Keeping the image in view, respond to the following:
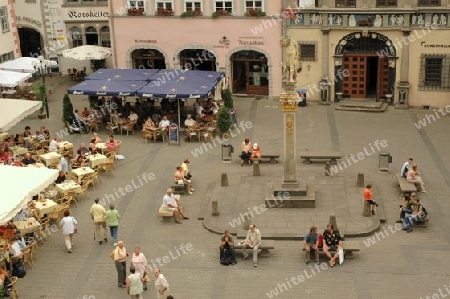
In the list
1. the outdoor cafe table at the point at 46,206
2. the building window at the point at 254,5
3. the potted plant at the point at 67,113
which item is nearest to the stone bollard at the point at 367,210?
the outdoor cafe table at the point at 46,206

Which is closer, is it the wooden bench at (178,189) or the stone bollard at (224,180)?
the wooden bench at (178,189)

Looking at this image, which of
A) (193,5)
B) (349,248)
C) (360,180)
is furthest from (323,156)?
(193,5)

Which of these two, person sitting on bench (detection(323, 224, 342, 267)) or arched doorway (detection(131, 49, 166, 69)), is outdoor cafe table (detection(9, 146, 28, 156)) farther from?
person sitting on bench (detection(323, 224, 342, 267))

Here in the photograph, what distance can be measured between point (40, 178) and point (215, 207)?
6197mm

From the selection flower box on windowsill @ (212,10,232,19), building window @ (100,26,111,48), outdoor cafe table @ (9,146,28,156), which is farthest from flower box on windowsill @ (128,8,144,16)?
outdoor cafe table @ (9,146,28,156)

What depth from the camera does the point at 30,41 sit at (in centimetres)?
5112

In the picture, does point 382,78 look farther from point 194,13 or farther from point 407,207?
point 407,207

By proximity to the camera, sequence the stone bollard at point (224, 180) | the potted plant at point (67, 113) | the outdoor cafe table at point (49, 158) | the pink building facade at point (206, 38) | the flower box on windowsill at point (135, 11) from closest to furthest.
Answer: the stone bollard at point (224, 180) < the outdoor cafe table at point (49, 158) < the potted plant at point (67, 113) < the pink building facade at point (206, 38) < the flower box on windowsill at point (135, 11)

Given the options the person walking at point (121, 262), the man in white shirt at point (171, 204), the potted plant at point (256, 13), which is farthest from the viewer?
the potted plant at point (256, 13)

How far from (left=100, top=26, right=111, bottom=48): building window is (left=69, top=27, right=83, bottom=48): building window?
1426 millimetres

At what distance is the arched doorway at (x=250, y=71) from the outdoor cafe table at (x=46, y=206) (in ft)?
62.5

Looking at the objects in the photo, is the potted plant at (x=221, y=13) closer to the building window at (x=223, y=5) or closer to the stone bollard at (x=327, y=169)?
the building window at (x=223, y=5)

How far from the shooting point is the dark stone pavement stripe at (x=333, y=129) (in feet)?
110

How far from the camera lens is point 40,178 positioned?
23.1 metres
